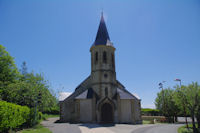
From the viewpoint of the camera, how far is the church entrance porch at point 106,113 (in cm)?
2621

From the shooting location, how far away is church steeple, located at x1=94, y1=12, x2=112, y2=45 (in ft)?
98.7

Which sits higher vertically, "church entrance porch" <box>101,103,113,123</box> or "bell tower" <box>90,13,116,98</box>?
"bell tower" <box>90,13,116,98</box>

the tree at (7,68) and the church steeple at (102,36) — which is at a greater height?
the church steeple at (102,36)

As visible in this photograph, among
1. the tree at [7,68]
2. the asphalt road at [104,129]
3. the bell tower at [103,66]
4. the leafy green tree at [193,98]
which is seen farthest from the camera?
the tree at [7,68]

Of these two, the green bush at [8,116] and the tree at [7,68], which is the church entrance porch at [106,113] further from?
the tree at [7,68]

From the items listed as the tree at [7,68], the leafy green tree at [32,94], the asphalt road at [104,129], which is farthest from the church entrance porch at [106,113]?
the tree at [7,68]

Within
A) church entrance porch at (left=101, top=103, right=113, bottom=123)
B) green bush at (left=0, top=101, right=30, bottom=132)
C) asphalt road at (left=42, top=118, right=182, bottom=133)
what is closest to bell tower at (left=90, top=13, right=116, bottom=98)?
church entrance porch at (left=101, top=103, right=113, bottom=123)

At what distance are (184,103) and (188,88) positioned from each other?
6.93 ft

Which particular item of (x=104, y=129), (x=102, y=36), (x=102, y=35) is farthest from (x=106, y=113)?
(x=102, y=35)

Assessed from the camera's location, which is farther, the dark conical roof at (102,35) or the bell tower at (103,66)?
the dark conical roof at (102,35)

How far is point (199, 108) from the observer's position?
1934cm

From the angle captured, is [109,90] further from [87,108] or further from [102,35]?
[102,35]

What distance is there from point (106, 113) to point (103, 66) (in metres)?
8.58

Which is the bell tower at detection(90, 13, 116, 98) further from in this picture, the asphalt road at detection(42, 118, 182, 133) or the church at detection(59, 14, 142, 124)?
the asphalt road at detection(42, 118, 182, 133)
